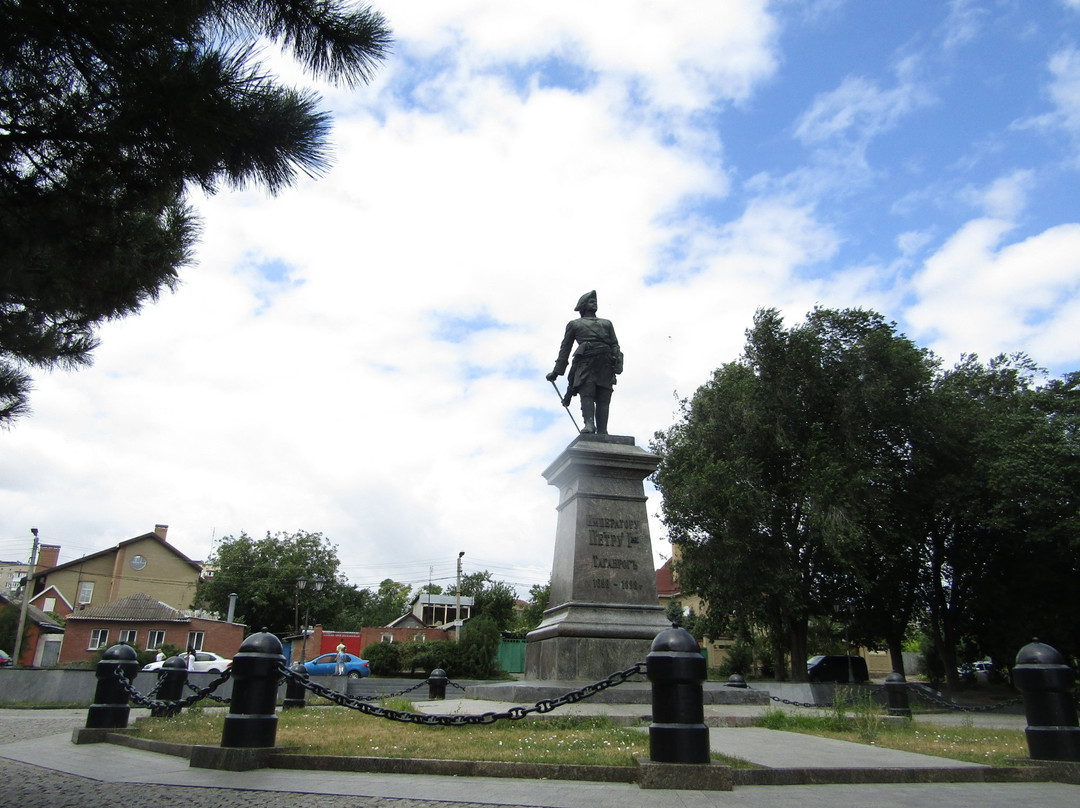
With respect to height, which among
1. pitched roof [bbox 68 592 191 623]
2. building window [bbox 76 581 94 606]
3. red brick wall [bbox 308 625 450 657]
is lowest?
red brick wall [bbox 308 625 450 657]

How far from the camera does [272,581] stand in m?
58.4

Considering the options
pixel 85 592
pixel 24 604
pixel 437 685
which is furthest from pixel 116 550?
pixel 437 685

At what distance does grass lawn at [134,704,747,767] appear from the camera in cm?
519

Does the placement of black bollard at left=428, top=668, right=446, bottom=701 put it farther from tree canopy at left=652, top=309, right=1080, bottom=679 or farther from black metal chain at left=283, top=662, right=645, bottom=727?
tree canopy at left=652, top=309, right=1080, bottom=679

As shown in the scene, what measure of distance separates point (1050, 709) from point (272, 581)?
5923cm

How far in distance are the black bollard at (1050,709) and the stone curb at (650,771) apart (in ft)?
0.75

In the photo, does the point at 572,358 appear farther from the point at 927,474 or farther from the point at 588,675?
the point at 927,474

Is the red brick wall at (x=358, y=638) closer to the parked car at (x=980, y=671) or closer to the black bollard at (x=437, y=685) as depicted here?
the parked car at (x=980, y=671)

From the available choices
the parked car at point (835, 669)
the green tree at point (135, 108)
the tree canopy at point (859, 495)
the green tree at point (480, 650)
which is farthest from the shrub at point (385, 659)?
the green tree at point (135, 108)

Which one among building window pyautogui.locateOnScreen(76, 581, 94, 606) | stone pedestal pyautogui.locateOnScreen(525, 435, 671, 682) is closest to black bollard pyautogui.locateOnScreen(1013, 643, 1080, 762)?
stone pedestal pyautogui.locateOnScreen(525, 435, 671, 682)

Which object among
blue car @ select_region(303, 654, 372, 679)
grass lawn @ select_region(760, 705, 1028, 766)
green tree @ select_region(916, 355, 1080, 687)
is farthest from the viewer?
blue car @ select_region(303, 654, 372, 679)

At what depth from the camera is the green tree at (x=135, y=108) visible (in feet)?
12.9

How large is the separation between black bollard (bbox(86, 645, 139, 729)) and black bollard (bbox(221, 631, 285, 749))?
7.62 feet

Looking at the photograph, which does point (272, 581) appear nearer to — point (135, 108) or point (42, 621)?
point (42, 621)
